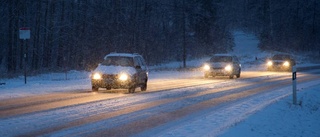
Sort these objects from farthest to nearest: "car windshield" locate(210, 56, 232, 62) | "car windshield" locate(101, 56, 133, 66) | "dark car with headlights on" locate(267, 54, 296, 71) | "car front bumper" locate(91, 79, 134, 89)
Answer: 1. "dark car with headlights on" locate(267, 54, 296, 71)
2. "car windshield" locate(210, 56, 232, 62)
3. "car windshield" locate(101, 56, 133, 66)
4. "car front bumper" locate(91, 79, 134, 89)

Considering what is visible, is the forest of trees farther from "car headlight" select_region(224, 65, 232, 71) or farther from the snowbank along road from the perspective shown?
the snowbank along road

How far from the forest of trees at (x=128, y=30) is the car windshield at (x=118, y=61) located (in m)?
13.4

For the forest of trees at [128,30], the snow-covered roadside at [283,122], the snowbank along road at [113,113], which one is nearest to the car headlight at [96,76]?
the snowbank along road at [113,113]

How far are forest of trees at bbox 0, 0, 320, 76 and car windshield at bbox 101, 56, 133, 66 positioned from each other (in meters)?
13.4

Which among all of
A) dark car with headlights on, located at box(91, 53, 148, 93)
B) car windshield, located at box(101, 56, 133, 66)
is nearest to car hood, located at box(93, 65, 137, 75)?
dark car with headlights on, located at box(91, 53, 148, 93)

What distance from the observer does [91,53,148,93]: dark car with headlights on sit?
19.1m

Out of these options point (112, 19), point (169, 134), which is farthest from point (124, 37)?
point (169, 134)

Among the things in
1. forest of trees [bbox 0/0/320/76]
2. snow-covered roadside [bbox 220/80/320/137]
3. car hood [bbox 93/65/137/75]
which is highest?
forest of trees [bbox 0/0/320/76]

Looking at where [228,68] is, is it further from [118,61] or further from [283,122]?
[283,122]

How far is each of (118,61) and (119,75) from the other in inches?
63.6

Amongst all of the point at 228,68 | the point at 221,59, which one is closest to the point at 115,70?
the point at 228,68

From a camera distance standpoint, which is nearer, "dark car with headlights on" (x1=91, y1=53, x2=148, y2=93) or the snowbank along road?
the snowbank along road

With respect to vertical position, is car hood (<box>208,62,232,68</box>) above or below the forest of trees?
below

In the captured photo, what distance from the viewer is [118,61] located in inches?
812
